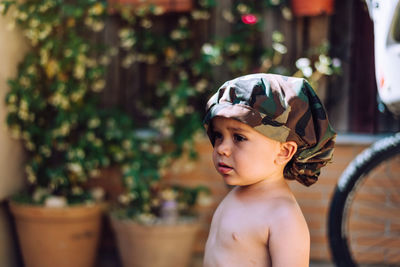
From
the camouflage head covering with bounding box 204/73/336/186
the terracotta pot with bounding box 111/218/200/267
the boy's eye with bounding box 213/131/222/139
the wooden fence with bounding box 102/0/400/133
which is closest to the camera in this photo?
the camouflage head covering with bounding box 204/73/336/186

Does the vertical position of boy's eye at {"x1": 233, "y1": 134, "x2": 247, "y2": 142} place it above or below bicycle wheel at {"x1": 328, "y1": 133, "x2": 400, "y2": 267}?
above

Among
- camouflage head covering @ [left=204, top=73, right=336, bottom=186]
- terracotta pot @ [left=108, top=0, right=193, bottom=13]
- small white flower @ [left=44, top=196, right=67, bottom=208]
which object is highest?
terracotta pot @ [left=108, top=0, right=193, bottom=13]

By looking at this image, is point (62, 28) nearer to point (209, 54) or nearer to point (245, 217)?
point (209, 54)

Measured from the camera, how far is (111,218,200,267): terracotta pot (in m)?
2.71

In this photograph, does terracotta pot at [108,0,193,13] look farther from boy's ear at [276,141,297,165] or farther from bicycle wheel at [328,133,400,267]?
boy's ear at [276,141,297,165]

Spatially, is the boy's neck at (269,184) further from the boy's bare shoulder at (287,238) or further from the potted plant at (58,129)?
the potted plant at (58,129)

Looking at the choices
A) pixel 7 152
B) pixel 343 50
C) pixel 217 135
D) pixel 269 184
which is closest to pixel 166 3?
pixel 343 50

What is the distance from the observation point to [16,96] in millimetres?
2809

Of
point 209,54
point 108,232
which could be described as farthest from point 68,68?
point 108,232

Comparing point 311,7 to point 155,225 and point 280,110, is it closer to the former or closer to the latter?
point 155,225

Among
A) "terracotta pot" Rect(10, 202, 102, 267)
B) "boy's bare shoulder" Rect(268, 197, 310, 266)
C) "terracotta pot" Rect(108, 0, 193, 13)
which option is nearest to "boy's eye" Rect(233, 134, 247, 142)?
"boy's bare shoulder" Rect(268, 197, 310, 266)

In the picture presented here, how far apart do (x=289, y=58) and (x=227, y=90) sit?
1.86m

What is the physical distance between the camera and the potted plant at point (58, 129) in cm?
279

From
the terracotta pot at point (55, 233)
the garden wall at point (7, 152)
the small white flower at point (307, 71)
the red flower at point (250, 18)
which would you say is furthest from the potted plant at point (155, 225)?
the red flower at point (250, 18)
